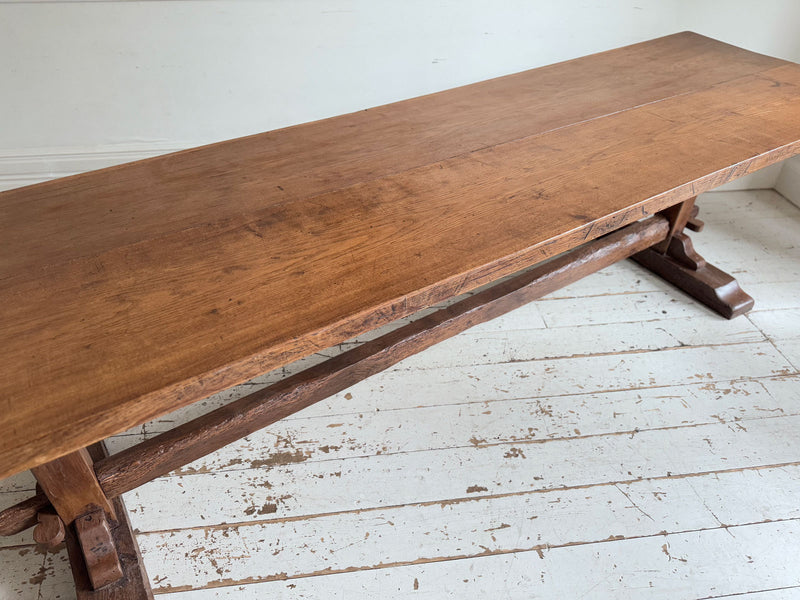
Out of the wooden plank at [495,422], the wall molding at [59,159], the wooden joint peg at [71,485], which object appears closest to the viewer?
the wooden joint peg at [71,485]

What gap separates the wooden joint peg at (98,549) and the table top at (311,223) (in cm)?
46

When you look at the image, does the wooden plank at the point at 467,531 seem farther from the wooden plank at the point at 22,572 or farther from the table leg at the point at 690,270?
the table leg at the point at 690,270

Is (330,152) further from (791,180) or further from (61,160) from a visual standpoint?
(791,180)

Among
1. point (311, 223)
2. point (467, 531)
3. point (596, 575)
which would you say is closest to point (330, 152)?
point (311, 223)

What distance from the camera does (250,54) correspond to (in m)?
2.18

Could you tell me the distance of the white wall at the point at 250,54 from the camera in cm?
206

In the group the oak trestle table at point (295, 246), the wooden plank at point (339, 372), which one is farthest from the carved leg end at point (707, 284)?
the oak trestle table at point (295, 246)

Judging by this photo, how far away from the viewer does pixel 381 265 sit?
112cm

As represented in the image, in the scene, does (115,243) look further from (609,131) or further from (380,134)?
(609,131)

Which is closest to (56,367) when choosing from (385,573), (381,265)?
(381,265)

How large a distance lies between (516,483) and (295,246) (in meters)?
0.77

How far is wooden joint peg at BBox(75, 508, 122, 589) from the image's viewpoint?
4.09 feet

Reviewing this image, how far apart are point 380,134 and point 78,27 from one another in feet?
3.75

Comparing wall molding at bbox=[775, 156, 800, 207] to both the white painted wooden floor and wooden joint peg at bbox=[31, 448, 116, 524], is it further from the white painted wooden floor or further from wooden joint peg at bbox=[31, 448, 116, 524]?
wooden joint peg at bbox=[31, 448, 116, 524]
